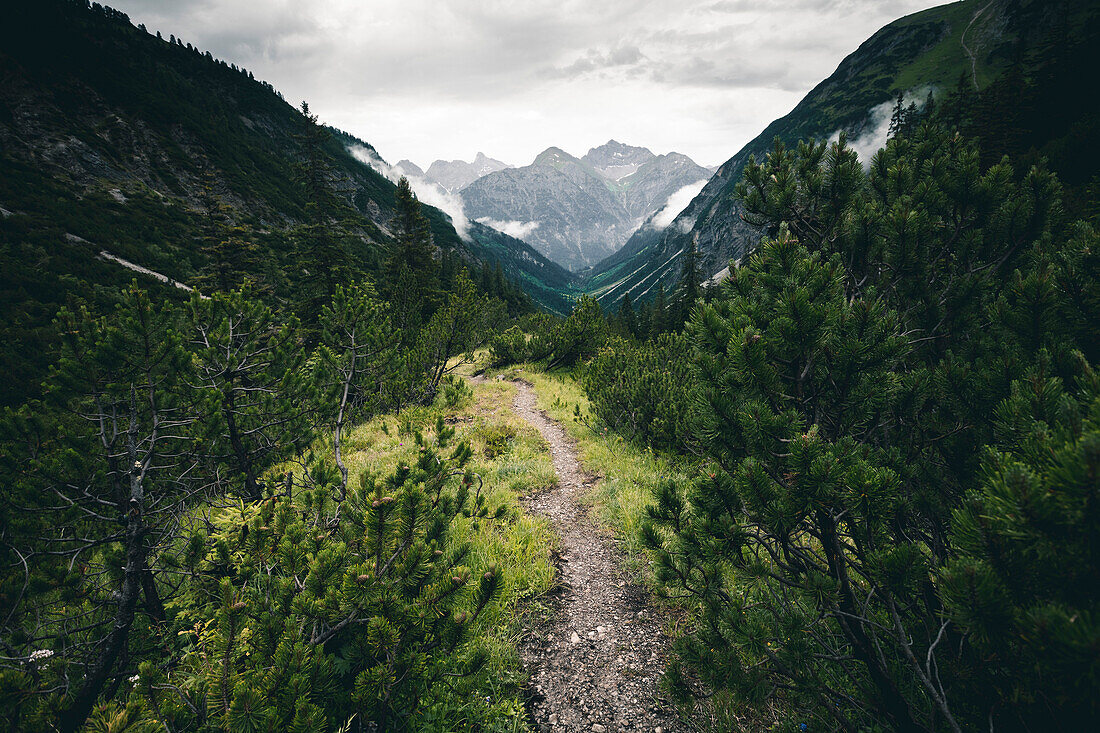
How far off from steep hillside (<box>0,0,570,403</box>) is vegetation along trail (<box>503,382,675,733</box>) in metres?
8.92

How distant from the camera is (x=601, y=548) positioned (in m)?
5.92

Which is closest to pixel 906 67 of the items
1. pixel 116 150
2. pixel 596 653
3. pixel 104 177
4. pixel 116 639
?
pixel 596 653

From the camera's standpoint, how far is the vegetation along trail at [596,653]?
3.36 metres

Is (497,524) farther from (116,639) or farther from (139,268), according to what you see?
(139,268)

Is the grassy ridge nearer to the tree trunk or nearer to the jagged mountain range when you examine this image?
the tree trunk

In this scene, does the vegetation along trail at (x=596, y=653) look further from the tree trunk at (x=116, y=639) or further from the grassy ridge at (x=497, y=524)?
the tree trunk at (x=116, y=639)

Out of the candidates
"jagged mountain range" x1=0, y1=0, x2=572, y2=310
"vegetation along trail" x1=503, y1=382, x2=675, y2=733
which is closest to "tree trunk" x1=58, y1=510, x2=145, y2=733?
"vegetation along trail" x1=503, y1=382, x2=675, y2=733

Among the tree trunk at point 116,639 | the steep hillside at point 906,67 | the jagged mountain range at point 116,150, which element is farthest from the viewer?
the steep hillside at point 906,67

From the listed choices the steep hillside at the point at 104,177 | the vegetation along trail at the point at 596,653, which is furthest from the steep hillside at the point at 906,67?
the vegetation along trail at the point at 596,653

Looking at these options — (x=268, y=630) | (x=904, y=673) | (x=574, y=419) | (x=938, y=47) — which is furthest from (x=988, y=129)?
(x=938, y=47)

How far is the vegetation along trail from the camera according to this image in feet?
11.0

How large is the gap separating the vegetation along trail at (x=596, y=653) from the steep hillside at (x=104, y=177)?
29.3 feet

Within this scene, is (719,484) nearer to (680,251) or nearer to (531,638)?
(531,638)

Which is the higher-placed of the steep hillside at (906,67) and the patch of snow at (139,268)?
the steep hillside at (906,67)
